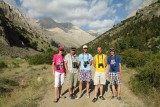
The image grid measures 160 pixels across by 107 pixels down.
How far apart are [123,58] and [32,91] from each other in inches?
504

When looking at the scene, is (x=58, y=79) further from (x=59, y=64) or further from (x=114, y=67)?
(x=114, y=67)

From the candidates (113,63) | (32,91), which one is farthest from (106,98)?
(32,91)

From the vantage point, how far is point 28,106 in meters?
10.6

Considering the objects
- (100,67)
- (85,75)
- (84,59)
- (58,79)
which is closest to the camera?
(58,79)

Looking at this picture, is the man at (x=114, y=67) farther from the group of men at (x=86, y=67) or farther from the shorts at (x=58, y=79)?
the shorts at (x=58, y=79)

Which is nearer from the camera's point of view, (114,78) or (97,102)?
(97,102)

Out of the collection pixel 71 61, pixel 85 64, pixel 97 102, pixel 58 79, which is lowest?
pixel 97 102

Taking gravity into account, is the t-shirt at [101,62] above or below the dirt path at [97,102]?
above

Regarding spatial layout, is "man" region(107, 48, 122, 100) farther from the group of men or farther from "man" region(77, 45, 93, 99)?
"man" region(77, 45, 93, 99)

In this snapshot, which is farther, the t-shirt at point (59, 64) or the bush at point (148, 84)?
the bush at point (148, 84)

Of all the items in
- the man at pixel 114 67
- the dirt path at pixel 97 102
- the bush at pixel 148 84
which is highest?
the man at pixel 114 67

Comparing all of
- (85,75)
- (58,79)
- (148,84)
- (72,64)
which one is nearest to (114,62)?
(85,75)

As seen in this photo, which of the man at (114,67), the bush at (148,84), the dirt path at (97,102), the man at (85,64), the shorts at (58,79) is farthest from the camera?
the bush at (148,84)

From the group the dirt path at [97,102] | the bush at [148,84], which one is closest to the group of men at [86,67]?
the dirt path at [97,102]
